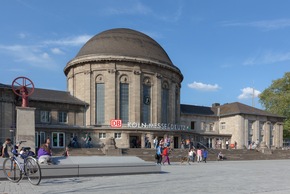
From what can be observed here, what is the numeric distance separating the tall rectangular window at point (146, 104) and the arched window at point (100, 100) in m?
5.71

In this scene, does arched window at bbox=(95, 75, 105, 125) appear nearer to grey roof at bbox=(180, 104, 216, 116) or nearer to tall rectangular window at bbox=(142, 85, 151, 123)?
tall rectangular window at bbox=(142, 85, 151, 123)

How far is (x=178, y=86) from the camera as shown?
53250 millimetres

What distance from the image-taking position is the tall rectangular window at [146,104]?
4650 cm

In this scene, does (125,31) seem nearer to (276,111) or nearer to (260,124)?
(260,124)

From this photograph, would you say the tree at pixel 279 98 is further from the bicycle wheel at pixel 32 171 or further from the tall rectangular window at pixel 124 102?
the bicycle wheel at pixel 32 171

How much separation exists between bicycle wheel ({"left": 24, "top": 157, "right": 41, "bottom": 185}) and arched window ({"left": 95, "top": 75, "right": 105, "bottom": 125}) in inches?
1347

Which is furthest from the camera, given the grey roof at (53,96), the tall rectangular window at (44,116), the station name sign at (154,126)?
the station name sign at (154,126)

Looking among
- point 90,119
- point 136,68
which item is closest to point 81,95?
point 90,119

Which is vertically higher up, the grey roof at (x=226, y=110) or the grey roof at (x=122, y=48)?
the grey roof at (x=122, y=48)

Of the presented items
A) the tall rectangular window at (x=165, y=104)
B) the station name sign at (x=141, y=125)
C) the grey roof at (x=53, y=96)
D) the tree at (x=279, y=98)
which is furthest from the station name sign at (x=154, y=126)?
the tree at (x=279, y=98)

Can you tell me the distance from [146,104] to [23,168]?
119 ft

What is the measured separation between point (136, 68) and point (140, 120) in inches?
284

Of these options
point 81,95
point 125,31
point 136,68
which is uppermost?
point 125,31

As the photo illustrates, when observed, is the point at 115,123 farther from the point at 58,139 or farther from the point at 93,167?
the point at 93,167
